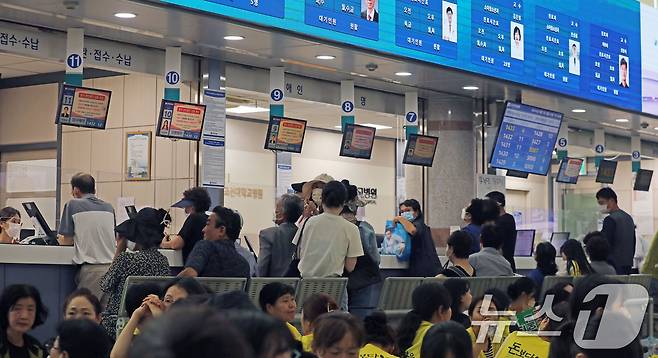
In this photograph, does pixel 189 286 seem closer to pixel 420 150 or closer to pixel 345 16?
pixel 345 16

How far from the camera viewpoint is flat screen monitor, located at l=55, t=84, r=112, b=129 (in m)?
10.2

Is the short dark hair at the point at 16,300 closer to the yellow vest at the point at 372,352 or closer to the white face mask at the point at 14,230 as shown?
the yellow vest at the point at 372,352

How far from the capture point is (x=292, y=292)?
18.6 ft

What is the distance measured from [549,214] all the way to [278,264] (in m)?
8.54

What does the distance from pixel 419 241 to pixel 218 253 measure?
2.72 meters

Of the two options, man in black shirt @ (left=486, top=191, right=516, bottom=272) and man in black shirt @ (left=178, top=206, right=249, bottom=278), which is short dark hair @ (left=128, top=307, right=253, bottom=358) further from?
man in black shirt @ (left=486, top=191, right=516, bottom=272)

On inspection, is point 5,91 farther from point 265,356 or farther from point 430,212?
point 265,356

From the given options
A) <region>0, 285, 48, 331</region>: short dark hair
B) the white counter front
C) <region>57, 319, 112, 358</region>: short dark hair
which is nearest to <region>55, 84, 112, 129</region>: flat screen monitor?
the white counter front

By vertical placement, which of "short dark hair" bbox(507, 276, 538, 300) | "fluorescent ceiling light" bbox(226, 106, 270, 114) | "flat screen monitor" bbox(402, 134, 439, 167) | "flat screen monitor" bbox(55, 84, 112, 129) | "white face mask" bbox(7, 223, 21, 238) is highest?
"fluorescent ceiling light" bbox(226, 106, 270, 114)

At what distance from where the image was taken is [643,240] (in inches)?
675

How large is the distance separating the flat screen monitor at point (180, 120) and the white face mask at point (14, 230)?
2.06 meters

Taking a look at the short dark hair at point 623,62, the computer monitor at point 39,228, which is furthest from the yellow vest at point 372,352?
the short dark hair at point 623,62

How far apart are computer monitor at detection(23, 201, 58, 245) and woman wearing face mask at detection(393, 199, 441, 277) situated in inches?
103

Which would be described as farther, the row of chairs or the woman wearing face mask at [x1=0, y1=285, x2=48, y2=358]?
the row of chairs
